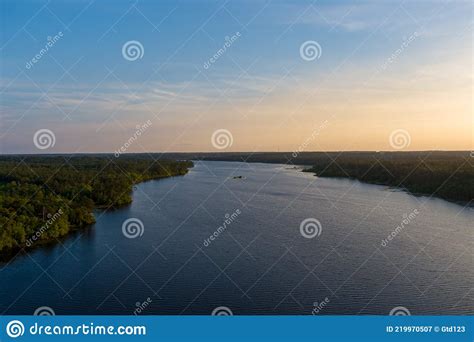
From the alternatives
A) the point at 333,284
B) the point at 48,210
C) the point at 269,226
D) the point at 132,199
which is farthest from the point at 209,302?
the point at 132,199

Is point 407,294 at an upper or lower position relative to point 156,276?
upper

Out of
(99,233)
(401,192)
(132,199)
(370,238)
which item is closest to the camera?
(370,238)

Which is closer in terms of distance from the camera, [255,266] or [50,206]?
[255,266]

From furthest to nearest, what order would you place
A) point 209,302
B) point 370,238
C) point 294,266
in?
point 370,238 → point 294,266 → point 209,302

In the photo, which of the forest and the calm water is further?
the forest

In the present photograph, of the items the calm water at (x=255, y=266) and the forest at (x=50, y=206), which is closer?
the calm water at (x=255, y=266)

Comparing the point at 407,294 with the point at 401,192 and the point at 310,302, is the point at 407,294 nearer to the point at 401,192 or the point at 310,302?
the point at 310,302

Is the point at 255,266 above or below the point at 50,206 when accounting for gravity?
above

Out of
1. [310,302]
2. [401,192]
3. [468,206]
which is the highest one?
[401,192]
